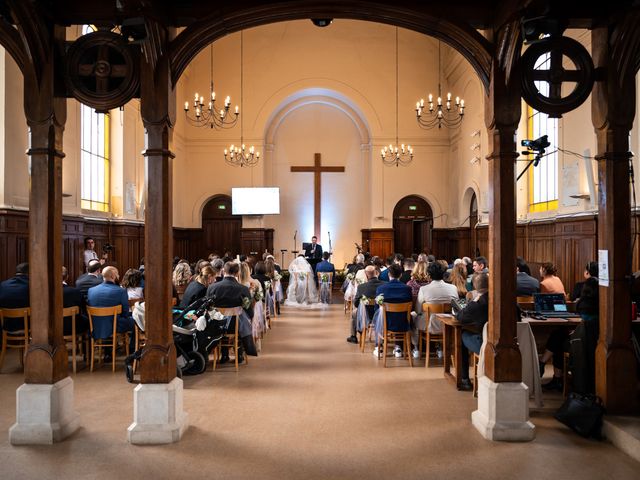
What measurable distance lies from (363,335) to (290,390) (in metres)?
2.24

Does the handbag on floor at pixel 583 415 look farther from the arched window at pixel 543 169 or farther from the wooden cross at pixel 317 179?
the wooden cross at pixel 317 179

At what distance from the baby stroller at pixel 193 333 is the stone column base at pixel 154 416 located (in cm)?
159

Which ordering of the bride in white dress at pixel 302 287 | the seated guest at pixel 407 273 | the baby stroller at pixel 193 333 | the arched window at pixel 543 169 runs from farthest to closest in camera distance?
the bride in white dress at pixel 302 287, the arched window at pixel 543 169, the seated guest at pixel 407 273, the baby stroller at pixel 193 333

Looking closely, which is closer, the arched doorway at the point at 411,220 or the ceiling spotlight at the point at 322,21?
the ceiling spotlight at the point at 322,21

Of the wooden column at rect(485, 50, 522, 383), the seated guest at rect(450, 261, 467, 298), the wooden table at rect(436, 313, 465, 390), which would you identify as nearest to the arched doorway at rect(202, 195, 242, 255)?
the seated guest at rect(450, 261, 467, 298)

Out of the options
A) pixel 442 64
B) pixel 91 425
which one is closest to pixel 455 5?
pixel 91 425

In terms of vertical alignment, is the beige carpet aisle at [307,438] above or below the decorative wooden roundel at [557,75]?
below

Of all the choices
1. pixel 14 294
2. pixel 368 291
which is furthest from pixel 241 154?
pixel 14 294

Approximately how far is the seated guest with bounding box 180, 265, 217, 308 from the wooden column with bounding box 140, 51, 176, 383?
2320mm

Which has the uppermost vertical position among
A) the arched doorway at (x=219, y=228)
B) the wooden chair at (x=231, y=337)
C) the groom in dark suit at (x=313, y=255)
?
the arched doorway at (x=219, y=228)

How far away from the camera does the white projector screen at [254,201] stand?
17.0 m

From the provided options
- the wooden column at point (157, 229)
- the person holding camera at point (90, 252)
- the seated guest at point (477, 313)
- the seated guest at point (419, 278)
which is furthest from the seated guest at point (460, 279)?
the person holding camera at point (90, 252)

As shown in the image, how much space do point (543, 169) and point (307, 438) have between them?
30.4 feet

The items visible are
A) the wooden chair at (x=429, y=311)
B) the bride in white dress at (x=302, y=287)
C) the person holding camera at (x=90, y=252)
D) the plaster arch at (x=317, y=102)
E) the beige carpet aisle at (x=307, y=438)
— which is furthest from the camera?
the plaster arch at (x=317, y=102)
